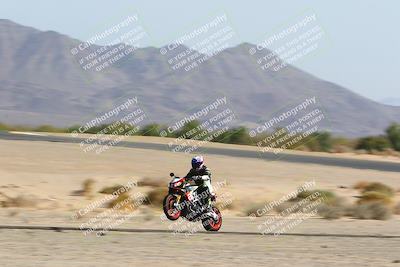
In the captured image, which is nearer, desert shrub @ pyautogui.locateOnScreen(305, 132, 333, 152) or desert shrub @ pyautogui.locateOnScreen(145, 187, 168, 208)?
desert shrub @ pyautogui.locateOnScreen(145, 187, 168, 208)

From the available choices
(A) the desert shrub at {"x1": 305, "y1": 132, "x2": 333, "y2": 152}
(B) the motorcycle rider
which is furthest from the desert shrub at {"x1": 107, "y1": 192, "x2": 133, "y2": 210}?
(A) the desert shrub at {"x1": 305, "y1": 132, "x2": 333, "y2": 152}

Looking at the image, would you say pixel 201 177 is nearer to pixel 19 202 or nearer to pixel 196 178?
pixel 196 178

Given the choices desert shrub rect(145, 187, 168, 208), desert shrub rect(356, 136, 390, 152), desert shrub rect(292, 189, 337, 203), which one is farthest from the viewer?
desert shrub rect(356, 136, 390, 152)

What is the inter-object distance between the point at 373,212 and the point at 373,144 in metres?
44.9

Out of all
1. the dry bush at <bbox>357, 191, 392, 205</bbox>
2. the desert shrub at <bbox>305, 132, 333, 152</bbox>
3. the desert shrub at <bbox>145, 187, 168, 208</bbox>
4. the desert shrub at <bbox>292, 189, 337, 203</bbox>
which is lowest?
the desert shrub at <bbox>305, 132, 333, 152</bbox>

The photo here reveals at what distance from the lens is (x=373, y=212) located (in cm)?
2352

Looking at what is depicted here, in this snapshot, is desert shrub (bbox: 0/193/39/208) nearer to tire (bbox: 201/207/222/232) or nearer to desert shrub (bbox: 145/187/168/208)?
desert shrub (bbox: 145/187/168/208)

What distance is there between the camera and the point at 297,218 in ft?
73.3

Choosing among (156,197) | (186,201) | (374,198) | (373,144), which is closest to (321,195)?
(374,198)

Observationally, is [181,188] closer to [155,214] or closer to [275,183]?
[155,214]

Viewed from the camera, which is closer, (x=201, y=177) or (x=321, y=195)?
(x=201, y=177)

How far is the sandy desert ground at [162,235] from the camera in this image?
567 inches

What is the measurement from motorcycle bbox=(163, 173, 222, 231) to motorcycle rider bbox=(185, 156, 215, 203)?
4cm

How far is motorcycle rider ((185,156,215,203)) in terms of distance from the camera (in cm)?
1606
